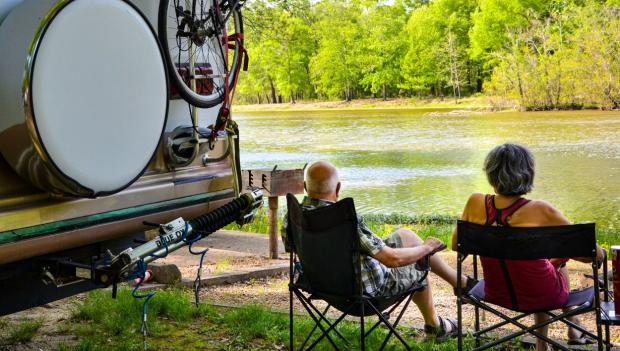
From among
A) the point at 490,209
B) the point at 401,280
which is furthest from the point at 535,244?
the point at 401,280

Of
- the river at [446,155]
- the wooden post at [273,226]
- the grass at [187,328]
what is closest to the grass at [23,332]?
the grass at [187,328]

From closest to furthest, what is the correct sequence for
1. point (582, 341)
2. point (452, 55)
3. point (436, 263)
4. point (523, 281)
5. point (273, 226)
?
point (523, 281)
point (582, 341)
point (436, 263)
point (273, 226)
point (452, 55)

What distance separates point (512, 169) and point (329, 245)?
0.79 meters

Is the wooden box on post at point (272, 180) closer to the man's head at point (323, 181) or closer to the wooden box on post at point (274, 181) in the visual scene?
the wooden box on post at point (274, 181)

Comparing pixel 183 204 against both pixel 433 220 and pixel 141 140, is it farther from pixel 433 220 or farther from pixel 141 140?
pixel 433 220

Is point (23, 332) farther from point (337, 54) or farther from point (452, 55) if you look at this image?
point (337, 54)

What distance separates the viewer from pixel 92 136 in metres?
2.47

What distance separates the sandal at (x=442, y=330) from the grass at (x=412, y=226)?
462 cm

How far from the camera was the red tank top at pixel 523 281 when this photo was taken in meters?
2.90

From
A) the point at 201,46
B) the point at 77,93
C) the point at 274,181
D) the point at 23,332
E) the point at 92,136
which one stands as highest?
the point at 201,46

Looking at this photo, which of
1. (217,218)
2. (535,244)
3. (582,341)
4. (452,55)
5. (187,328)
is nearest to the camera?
(535,244)

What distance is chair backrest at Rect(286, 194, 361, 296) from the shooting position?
9.66 ft

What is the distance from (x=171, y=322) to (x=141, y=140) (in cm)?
158

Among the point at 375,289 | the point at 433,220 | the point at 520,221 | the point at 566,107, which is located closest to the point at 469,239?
the point at 520,221
